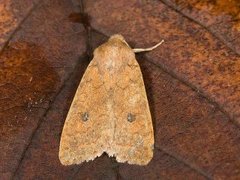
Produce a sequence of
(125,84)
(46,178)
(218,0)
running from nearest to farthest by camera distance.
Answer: (218,0) < (46,178) < (125,84)

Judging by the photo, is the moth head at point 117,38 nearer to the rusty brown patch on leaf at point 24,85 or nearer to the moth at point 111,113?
the moth at point 111,113

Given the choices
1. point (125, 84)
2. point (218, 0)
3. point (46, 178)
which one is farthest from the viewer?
point (125, 84)

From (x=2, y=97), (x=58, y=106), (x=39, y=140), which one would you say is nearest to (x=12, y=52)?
(x=2, y=97)

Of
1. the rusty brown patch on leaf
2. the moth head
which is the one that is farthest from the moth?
the rusty brown patch on leaf

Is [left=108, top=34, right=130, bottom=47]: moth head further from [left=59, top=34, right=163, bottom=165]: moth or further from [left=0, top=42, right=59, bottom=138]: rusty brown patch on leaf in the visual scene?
[left=0, top=42, right=59, bottom=138]: rusty brown patch on leaf

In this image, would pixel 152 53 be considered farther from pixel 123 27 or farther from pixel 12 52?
pixel 12 52

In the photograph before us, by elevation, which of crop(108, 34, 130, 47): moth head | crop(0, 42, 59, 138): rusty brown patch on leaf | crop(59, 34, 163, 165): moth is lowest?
crop(59, 34, 163, 165): moth
